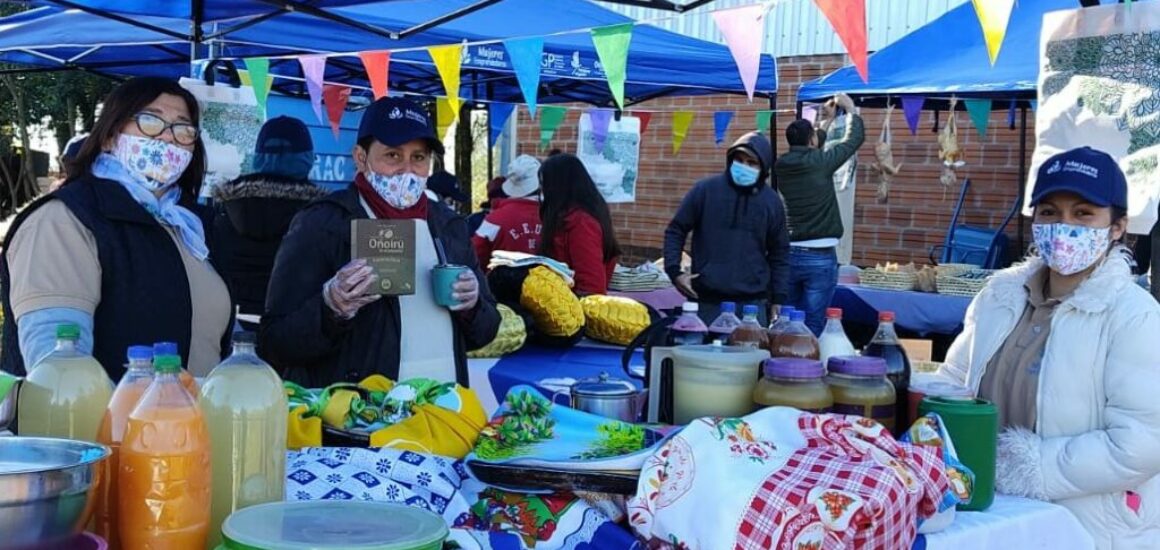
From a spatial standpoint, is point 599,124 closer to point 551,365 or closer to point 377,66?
point 377,66

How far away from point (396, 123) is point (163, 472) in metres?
1.76

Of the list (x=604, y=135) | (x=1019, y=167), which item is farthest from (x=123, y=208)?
(x=1019, y=167)

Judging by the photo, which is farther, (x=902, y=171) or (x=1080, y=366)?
(x=902, y=171)

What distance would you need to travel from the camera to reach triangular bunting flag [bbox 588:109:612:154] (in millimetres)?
8539

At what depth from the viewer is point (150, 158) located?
2674mm

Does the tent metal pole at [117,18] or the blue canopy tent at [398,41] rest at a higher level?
the blue canopy tent at [398,41]

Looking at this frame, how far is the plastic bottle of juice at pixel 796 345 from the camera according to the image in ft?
8.66

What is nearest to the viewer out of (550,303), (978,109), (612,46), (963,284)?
(550,303)

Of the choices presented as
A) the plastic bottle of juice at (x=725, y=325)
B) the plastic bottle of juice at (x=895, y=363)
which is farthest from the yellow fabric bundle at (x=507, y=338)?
the plastic bottle of juice at (x=895, y=363)

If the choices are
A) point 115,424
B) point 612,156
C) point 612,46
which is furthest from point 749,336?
point 612,156

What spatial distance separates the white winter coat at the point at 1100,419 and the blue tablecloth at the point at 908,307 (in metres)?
4.80

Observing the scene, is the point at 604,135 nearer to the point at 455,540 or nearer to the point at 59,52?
A: the point at 59,52

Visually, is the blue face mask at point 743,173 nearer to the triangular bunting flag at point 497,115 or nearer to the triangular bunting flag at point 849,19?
the triangular bunting flag at point 849,19

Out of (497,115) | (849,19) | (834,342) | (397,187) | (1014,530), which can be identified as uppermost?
(497,115)
